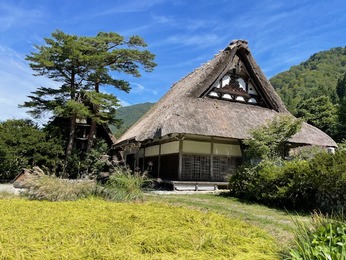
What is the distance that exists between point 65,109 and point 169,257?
15581 mm

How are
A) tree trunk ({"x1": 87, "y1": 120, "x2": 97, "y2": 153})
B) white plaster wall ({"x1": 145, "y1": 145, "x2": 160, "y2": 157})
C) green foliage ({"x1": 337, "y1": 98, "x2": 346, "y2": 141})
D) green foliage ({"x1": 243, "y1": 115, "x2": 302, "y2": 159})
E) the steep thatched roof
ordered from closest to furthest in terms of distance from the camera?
green foliage ({"x1": 243, "y1": 115, "x2": 302, "y2": 159}), the steep thatched roof, white plaster wall ({"x1": 145, "y1": 145, "x2": 160, "y2": 157}), tree trunk ({"x1": 87, "y1": 120, "x2": 97, "y2": 153}), green foliage ({"x1": 337, "y1": 98, "x2": 346, "y2": 141})

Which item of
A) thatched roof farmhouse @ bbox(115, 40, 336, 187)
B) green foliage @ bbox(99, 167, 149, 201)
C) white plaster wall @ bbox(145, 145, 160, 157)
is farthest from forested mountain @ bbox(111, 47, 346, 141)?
green foliage @ bbox(99, 167, 149, 201)

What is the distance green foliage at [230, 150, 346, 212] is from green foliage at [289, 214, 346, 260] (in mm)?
4346

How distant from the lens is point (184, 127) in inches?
499

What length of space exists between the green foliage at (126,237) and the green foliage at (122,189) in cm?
242

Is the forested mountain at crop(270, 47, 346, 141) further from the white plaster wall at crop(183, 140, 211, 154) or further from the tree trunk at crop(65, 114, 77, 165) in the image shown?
the tree trunk at crop(65, 114, 77, 165)

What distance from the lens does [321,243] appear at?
3.06 m

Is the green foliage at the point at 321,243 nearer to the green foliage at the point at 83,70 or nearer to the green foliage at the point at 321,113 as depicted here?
the green foliage at the point at 83,70

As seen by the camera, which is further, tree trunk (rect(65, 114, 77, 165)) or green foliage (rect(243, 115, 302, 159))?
tree trunk (rect(65, 114, 77, 165))

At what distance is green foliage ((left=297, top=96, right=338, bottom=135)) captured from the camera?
35.1 m

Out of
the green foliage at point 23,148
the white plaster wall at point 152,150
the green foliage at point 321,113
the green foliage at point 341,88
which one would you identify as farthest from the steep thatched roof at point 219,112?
the green foliage at point 341,88

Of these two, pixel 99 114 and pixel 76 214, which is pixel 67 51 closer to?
pixel 99 114

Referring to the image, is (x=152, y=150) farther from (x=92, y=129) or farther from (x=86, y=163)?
(x=92, y=129)

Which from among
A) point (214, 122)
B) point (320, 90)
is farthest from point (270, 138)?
point (320, 90)
